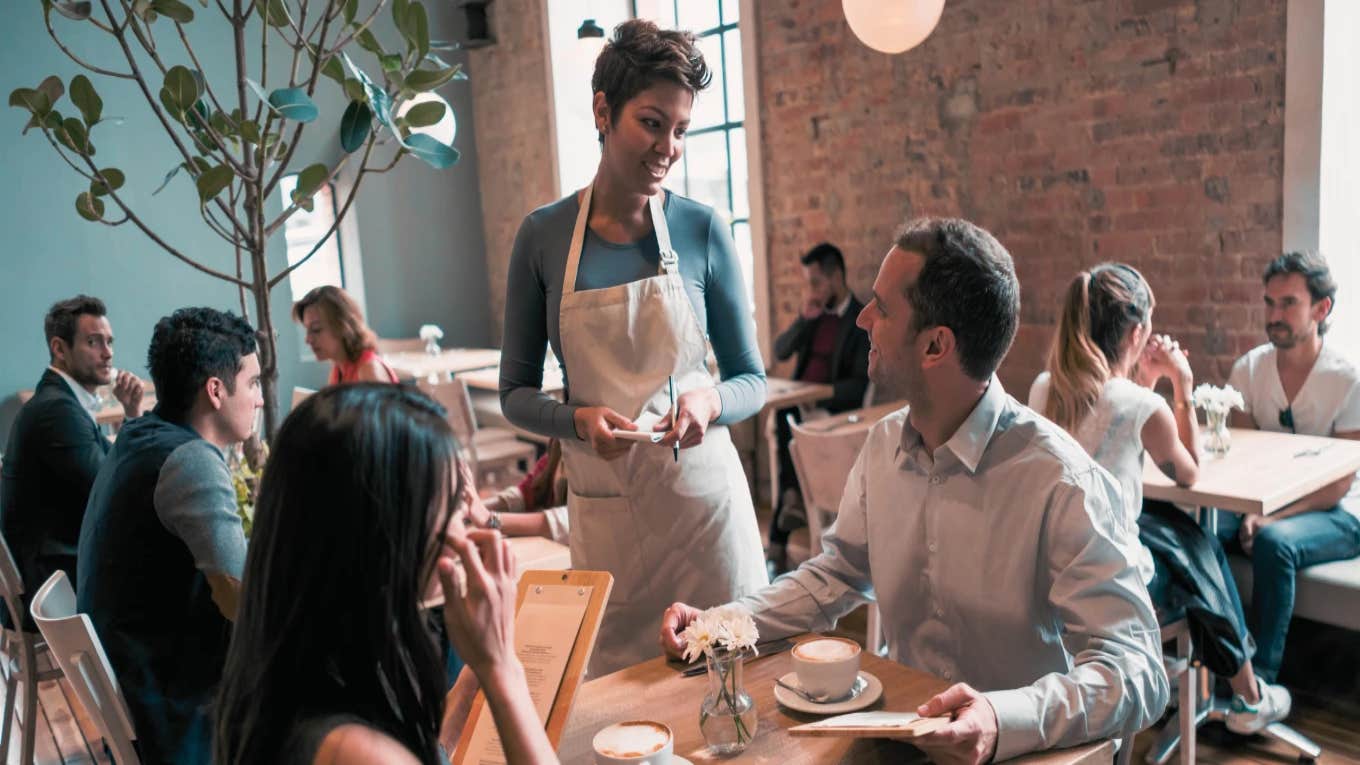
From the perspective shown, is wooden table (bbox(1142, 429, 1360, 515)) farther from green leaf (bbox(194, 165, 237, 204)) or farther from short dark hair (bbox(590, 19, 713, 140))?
green leaf (bbox(194, 165, 237, 204))

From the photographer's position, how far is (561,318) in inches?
76.5

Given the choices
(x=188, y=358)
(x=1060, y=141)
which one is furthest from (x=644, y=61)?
(x=1060, y=141)

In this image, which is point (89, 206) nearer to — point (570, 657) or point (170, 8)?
point (170, 8)

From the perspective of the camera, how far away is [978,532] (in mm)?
1526

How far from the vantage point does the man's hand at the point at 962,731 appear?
47.5 inches

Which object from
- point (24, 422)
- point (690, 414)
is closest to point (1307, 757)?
point (690, 414)

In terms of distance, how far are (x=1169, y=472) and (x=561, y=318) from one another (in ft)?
5.96

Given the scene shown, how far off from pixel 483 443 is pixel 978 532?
471 centimetres

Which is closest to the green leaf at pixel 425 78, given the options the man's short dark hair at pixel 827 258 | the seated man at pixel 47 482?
the seated man at pixel 47 482

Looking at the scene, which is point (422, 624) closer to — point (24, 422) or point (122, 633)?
point (122, 633)

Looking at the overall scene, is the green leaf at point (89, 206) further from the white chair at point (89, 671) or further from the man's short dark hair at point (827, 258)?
the man's short dark hair at point (827, 258)

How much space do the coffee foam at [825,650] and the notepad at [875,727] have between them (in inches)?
A: 6.5

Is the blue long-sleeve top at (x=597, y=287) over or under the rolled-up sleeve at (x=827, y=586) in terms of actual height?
over

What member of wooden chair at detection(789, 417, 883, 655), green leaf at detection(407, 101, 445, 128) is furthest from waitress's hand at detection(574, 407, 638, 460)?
wooden chair at detection(789, 417, 883, 655)
